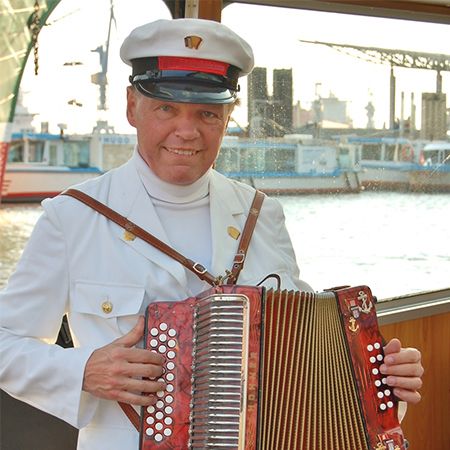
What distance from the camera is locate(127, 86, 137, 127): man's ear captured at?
2.46 m

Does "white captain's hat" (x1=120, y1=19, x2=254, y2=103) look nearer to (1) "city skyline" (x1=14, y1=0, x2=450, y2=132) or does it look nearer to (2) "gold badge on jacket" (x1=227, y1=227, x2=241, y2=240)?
(2) "gold badge on jacket" (x1=227, y1=227, x2=241, y2=240)

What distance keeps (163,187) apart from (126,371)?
1.77ft

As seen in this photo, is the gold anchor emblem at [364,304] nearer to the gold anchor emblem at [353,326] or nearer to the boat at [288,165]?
the gold anchor emblem at [353,326]

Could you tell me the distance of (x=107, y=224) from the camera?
2.41 meters

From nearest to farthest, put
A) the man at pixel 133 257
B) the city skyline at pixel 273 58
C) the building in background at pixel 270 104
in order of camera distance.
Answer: the man at pixel 133 257 < the city skyline at pixel 273 58 < the building in background at pixel 270 104

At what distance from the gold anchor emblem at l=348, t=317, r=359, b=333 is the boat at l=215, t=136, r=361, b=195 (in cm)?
177

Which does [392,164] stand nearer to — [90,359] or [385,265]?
[385,265]

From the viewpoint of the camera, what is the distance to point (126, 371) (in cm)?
217

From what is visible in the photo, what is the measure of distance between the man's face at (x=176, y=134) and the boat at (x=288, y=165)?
1542 millimetres

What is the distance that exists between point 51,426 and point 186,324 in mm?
1361

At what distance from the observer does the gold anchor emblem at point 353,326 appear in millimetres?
2340

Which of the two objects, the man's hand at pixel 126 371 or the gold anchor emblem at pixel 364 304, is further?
the gold anchor emblem at pixel 364 304

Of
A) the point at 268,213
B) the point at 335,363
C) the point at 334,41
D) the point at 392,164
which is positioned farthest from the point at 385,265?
the point at 335,363

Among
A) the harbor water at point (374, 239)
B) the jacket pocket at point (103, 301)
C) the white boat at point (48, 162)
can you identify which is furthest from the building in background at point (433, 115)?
the jacket pocket at point (103, 301)
